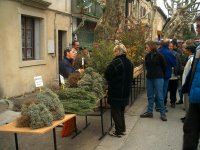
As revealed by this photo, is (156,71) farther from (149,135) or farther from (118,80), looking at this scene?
(118,80)

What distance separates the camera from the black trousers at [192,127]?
4941mm

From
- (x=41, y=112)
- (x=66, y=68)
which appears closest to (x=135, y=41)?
(x=66, y=68)

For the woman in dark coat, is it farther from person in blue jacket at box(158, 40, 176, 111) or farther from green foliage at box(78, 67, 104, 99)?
green foliage at box(78, 67, 104, 99)

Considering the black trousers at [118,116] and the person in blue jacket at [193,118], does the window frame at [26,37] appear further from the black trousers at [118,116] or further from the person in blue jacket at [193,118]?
the person in blue jacket at [193,118]

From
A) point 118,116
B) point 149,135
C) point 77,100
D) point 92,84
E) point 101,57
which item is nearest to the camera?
point 77,100

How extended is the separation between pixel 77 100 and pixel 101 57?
8.01 ft

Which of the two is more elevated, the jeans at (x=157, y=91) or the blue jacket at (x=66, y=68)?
the blue jacket at (x=66, y=68)

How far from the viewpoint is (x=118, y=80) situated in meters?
6.98

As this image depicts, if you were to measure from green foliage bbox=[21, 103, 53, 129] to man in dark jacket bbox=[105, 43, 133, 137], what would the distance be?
2.10 meters

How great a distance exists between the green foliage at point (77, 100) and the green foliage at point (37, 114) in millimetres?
869

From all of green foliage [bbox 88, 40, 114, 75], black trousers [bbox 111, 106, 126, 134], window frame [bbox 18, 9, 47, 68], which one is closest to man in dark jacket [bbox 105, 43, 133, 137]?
black trousers [bbox 111, 106, 126, 134]

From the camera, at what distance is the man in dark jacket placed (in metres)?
6.95

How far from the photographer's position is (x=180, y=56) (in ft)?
34.6

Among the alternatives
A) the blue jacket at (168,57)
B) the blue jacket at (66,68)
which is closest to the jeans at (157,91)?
the blue jacket at (168,57)
